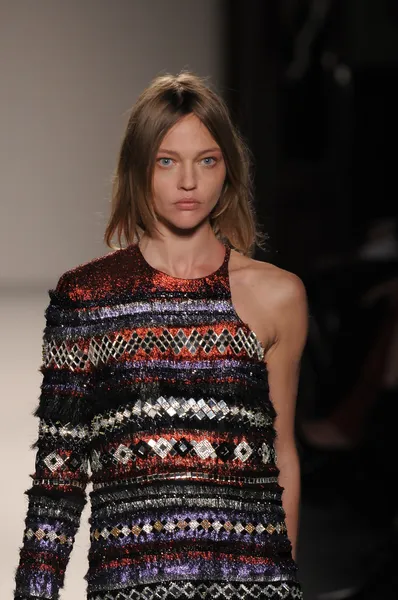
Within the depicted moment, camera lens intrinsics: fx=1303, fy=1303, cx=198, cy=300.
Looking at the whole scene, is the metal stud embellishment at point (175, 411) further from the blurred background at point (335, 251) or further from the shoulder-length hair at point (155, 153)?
the blurred background at point (335, 251)

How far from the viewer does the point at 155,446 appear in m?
1.67

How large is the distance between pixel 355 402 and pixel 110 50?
237 inches

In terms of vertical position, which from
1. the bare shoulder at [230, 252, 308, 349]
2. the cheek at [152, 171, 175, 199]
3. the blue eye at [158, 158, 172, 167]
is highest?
the blue eye at [158, 158, 172, 167]

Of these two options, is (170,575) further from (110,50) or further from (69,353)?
(110,50)

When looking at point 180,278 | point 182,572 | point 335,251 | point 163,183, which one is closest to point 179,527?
point 182,572

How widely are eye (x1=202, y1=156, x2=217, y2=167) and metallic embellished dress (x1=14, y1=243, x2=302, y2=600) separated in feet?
0.48

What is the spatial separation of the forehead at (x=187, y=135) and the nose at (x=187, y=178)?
0.03m

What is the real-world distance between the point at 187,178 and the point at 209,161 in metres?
0.06

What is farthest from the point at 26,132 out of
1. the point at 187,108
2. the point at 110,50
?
the point at 187,108

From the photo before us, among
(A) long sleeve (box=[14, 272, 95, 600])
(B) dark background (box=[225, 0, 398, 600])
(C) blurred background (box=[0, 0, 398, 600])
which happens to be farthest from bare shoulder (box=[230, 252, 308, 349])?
(B) dark background (box=[225, 0, 398, 600])

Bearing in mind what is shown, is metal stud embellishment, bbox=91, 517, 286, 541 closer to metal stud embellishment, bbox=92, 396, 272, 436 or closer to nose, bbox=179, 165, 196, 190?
metal stud embellishment, bbox=92, 396, 272, 436

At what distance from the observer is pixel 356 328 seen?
134 inches

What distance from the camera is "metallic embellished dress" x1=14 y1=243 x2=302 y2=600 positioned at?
5.47ft

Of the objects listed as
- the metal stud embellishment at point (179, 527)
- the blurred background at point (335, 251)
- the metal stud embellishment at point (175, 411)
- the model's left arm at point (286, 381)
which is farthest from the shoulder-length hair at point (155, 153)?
the blurred background at point (335, 251)
